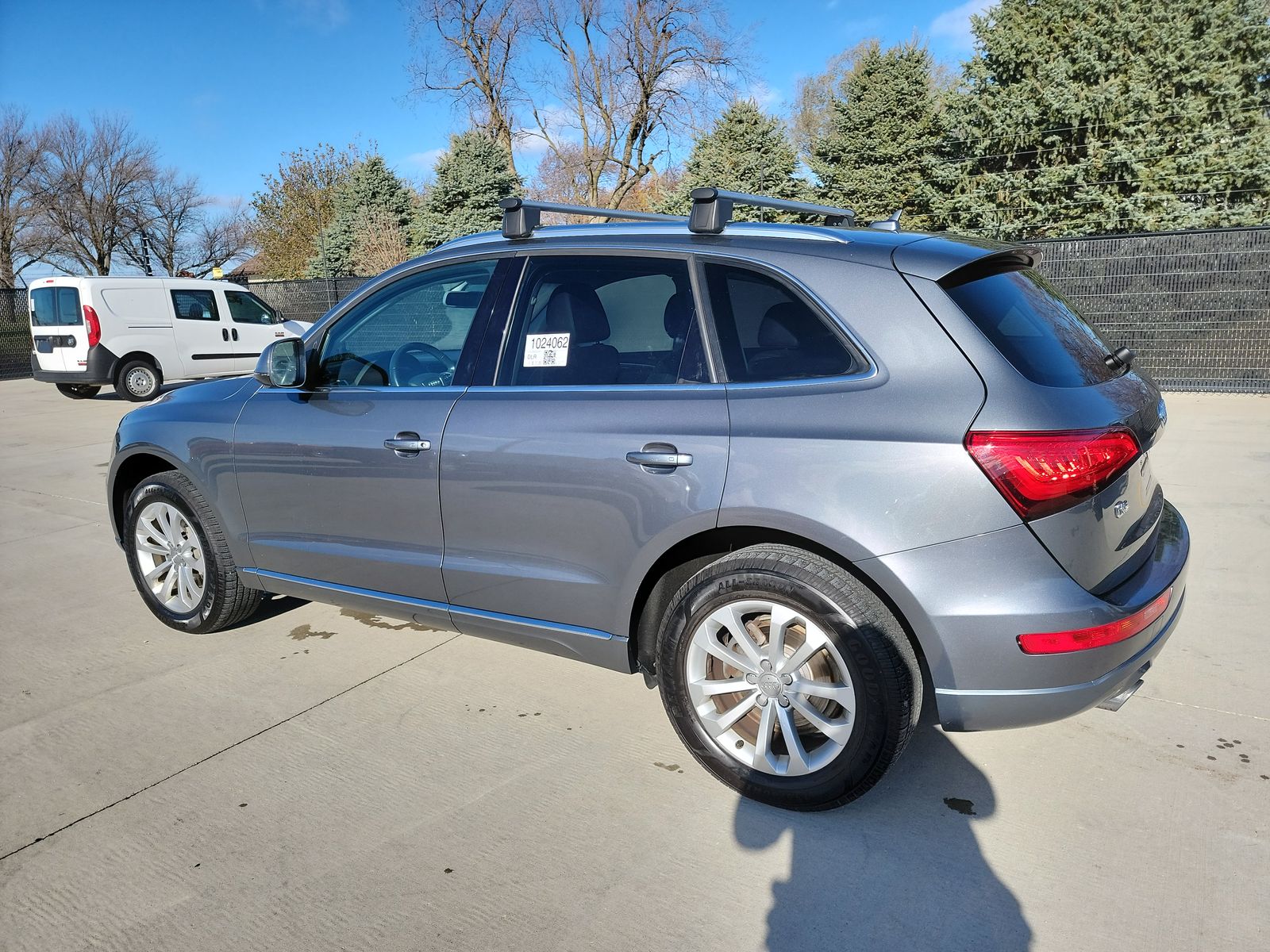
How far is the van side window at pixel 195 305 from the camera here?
47.9 feet

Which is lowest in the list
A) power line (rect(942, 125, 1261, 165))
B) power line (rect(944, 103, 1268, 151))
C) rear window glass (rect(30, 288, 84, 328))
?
rear window glass (rect(30, 288, 84, 328))

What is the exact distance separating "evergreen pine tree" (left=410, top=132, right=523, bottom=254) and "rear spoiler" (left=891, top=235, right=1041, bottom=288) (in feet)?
76.1

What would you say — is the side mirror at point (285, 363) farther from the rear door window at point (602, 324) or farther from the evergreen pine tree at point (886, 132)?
the evergreen pine tree at point (886, 132)

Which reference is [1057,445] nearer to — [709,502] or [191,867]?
[709,502]

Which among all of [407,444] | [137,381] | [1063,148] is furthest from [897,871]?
[1063,148]

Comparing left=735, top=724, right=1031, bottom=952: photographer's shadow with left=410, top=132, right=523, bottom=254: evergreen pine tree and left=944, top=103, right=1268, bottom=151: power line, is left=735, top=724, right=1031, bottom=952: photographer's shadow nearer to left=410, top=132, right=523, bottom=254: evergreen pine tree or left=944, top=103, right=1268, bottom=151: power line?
left=944, top=103, right=1268, bottom=151: power line

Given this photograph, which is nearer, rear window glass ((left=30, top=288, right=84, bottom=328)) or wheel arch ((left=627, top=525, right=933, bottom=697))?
wheel arch ((left=627, top=525, right=933, bottom=697))

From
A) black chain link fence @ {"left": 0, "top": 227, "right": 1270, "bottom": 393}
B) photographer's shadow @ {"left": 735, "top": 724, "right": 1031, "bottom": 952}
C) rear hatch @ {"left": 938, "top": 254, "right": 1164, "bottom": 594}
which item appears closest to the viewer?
photographer's shadow @ {"left": 735, "top": 724, "right": 1031, "bottom": 952}

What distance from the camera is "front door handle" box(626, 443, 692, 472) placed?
8.59 feet

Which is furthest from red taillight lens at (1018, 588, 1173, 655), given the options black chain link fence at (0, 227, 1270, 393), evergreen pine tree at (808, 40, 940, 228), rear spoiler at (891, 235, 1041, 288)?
evergreen pine tree at (808, 40, 940, 228)

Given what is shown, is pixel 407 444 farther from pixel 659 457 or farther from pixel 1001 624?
pixel 1001 624

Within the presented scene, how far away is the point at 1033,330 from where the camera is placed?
2.56 meters

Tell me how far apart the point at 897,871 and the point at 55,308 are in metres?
15.7

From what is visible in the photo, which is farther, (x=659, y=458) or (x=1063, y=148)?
(x=1063, y=148)
